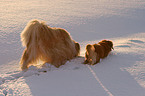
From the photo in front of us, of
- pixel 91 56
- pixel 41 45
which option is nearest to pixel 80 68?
pixel 91 56

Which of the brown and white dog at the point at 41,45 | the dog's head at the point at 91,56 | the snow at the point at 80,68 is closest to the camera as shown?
the snow at the point at 80,68

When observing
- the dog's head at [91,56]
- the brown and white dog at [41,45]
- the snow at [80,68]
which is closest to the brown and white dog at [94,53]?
the dog's head at [91,56]

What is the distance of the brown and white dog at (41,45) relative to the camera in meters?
2.76

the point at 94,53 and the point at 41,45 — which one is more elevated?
the point at 41,45

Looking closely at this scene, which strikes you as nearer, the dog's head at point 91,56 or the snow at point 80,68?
the snow at point 80,68

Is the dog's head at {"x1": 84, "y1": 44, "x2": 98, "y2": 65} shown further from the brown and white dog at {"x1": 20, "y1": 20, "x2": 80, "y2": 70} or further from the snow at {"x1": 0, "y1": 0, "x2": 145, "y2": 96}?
the brown and white dog at {"x1": 20, "y1": 20, "x2": 80, "y2": 70}

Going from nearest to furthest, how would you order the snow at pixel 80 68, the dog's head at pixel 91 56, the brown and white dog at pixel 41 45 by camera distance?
the snow at pixel 80 68
the brown and white dog at pixel 41 45
the dog's head at pixel 91 56

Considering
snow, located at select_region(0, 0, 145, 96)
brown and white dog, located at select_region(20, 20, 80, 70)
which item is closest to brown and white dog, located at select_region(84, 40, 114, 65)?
snow, located at select_region(0, 0, 145, 96)

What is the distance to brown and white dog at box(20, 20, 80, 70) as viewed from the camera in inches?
109

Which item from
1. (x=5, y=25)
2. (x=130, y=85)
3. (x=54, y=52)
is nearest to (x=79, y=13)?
(x=5, y=25)

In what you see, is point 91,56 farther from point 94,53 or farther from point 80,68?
point 80,68

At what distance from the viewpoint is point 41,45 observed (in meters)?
2.77

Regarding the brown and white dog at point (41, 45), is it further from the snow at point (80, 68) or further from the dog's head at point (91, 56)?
the dog's head at point (91, 56)

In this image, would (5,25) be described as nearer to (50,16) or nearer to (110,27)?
(50,16)
